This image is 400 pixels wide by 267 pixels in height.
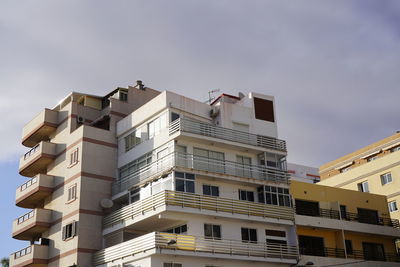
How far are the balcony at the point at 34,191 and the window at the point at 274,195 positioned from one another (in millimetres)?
18893

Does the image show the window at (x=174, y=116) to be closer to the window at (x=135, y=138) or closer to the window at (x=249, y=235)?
the window at (x=135, y=138)

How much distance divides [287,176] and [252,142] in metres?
4.21

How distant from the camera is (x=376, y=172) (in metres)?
64.5

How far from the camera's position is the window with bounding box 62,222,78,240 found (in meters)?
43.9

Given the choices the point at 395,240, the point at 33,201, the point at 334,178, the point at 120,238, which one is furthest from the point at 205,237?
the point at 334,178

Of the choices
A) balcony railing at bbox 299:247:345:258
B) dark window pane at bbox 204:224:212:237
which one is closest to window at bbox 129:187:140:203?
dark window pane at bbox 204:224:212:237

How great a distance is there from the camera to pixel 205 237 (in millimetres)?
40812

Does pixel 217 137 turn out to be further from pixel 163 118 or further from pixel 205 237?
pixel 205 237

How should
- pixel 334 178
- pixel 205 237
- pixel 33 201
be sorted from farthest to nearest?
pixel 334 178 → pixel 33 201 → pixel 205 237

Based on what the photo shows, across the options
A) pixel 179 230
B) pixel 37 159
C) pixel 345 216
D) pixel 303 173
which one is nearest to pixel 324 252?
→ pixel 345 216

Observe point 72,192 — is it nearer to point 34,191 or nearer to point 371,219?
point 34,191

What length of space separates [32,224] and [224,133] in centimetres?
1863

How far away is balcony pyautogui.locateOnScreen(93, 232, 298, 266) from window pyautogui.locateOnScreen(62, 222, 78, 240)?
2.61 metres

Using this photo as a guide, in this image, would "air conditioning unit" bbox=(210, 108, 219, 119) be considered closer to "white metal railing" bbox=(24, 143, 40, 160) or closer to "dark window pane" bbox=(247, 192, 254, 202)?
"dark window pane" bbox=(247, 192, 254, 202)
